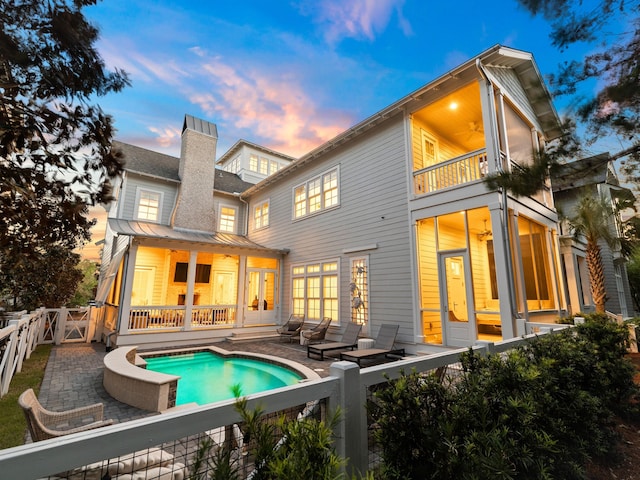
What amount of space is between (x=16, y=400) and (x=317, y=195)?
964cm

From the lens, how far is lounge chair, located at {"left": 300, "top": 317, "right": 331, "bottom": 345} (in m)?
10.2

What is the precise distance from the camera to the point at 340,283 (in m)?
10.5

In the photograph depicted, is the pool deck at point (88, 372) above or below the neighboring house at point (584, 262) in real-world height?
below

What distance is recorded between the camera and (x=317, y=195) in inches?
478

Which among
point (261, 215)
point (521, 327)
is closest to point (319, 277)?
point (261, 215)

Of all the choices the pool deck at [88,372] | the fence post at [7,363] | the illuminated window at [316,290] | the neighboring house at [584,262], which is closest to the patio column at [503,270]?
the pool deck at [88,372]

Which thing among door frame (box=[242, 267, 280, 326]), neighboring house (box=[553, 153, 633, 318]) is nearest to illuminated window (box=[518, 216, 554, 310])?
neighboring house (box=[553, 153, 633, 318])

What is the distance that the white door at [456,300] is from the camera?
736cm

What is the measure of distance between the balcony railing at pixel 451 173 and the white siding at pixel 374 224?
1.51 ft

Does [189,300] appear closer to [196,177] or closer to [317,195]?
[317,195]

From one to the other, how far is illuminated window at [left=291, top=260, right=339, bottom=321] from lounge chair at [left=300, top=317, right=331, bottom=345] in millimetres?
404

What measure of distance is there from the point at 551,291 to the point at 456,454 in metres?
9.68

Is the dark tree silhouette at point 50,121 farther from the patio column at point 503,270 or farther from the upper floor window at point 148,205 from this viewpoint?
the upper floor window at point 148,205

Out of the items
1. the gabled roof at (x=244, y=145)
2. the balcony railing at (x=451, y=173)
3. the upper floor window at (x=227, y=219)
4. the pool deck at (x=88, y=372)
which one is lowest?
the pool deck at (x=88, y=372)
